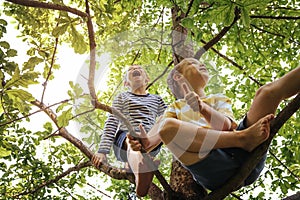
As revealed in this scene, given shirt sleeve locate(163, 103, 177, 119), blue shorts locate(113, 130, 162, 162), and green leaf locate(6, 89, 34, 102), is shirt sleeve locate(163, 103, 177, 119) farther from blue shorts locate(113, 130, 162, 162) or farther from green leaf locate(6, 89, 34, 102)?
green leaf locate(6, 89, 34, 102)

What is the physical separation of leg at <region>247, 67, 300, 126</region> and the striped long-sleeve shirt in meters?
1.22

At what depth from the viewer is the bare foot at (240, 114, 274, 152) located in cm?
180

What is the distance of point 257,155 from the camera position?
1.85m

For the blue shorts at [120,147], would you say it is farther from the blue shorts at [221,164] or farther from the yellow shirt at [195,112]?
the blue shorts at [221,164]

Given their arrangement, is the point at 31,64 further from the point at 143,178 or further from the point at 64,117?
the point at 143,178

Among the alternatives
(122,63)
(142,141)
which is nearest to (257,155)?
(142,141)

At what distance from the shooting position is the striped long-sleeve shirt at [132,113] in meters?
3.09

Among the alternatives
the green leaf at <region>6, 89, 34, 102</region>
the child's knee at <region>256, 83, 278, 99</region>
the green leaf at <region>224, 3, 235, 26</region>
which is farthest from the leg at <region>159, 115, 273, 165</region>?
the green leaf at <region>6, 89, 34, 102</region>

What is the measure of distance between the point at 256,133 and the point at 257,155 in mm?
114

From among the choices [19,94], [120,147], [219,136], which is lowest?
[219,136]

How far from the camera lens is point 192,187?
262 centimetres

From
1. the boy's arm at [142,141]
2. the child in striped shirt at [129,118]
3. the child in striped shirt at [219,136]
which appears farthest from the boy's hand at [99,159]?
the child in striped shirt at [219,136]

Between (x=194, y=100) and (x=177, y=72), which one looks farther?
(x=177, y=72)

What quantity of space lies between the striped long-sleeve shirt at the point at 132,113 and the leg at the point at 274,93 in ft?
4.01
